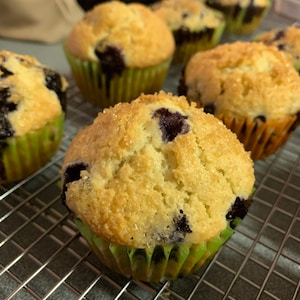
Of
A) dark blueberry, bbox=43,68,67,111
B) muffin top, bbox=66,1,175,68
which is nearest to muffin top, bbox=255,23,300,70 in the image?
muffin top, bbox=66,1,175,68

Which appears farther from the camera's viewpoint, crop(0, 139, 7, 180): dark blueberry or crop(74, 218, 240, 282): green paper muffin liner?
crop(0, 139, 7, 180): dark blueberry

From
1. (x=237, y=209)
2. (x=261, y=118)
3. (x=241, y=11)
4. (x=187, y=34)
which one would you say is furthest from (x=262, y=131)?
(x=241, y=11)

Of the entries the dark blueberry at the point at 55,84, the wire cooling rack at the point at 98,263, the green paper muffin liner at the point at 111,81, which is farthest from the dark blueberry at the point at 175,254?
the green paper muffin liner at the point at 111,81

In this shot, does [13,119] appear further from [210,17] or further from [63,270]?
[210,17]

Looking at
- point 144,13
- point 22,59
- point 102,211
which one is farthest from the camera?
point 144,13

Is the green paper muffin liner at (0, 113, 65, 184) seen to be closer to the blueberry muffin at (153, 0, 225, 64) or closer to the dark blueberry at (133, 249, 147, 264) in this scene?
the dark blueberry at (133, 249, 147, 264)

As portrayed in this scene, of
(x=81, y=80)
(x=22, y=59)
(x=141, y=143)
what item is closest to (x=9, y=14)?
(x=81, y=80)
